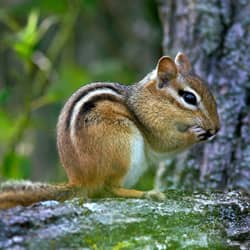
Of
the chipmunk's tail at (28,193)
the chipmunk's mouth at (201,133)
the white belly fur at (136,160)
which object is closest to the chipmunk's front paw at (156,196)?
the white belly fur at (136,160)

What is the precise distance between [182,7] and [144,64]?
7.54 ft

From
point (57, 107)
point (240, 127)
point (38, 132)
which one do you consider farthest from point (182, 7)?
point (38, 132)

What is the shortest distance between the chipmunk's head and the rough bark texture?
58 cm

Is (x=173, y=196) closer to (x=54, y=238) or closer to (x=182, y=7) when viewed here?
(x=54, y=238)

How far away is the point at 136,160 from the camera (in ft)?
12.2

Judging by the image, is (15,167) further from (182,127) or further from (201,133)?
(201,133)

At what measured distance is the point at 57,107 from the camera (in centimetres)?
635

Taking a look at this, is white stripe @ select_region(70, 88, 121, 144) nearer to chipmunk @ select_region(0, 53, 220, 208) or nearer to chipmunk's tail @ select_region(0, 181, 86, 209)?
chipmunk @ select_region(0, 53, 220, 208)

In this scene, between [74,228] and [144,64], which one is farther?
[144,64]

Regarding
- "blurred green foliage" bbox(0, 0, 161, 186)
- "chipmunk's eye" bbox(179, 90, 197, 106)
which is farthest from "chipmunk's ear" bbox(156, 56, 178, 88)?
"blurred green foliage" bbox(0, 0, 161, 186)

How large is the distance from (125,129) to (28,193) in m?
0.61

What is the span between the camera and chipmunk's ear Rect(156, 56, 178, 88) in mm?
4096

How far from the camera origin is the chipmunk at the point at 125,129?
3570 millimetres

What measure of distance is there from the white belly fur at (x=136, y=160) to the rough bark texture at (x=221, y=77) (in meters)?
0.94
